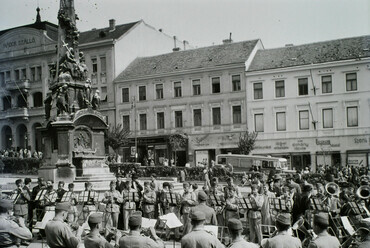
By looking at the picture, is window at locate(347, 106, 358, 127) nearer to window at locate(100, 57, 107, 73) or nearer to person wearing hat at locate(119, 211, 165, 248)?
window at locate(100, 57, 107, 73)

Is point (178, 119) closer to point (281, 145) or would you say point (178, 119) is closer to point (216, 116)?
point (216, 116)

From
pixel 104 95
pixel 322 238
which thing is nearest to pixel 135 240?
pixel 322 238

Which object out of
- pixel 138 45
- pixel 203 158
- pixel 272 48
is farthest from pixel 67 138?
pixel 138 45

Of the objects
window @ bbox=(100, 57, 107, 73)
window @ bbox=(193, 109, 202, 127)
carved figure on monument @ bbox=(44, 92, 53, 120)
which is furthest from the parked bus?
window @ bbox=(100, 57, 107, 73)

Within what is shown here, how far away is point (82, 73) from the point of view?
21.5 metres

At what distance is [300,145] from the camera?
125 feet

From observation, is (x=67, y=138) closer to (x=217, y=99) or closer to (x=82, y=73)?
(x=82, y=73)

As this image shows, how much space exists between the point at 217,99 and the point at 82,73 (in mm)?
21959

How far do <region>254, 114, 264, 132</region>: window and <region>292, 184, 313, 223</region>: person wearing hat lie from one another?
29.8 meters

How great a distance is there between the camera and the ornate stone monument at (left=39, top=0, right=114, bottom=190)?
20250 millimetres

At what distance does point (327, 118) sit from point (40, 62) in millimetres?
31459

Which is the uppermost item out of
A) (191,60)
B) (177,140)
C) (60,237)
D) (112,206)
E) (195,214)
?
(191,60)

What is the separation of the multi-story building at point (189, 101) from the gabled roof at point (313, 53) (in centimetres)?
151

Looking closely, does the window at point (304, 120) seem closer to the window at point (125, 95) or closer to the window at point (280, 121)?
the window at point (280, 121)
